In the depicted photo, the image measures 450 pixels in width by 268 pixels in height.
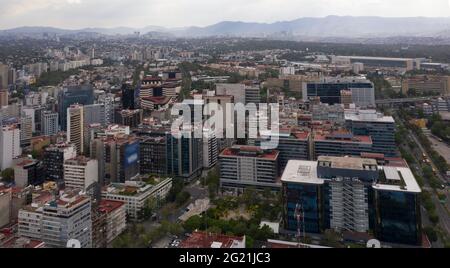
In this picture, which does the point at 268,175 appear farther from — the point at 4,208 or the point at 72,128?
the point at 72,128

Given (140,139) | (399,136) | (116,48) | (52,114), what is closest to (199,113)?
(140,139)

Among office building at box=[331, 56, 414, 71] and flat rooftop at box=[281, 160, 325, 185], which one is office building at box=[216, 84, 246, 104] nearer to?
flat rooftop at box=[281, 160, 325, 185]

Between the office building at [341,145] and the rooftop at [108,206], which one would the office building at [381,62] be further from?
the rooftop at [108,206]

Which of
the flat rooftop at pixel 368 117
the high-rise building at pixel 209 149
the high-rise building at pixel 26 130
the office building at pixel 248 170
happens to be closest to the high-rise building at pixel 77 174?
the office building at pixel 248 170

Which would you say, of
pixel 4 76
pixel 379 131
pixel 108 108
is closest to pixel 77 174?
pixel 108 108

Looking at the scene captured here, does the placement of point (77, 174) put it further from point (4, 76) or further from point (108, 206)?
point (4, 76)
